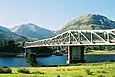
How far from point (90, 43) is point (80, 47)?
14.6m

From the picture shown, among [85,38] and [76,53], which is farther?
[76,53]

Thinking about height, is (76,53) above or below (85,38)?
below

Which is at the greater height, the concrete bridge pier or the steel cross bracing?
the steel cross bracing

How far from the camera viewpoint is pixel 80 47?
130750mm

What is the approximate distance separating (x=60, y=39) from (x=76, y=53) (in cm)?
3759

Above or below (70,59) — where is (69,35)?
above

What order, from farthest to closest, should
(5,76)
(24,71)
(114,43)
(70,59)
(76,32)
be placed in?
(76,32)
(70,59)
(114,43)
(24,71)
(5,76)

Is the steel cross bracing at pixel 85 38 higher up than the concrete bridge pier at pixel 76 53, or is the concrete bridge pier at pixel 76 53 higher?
the steel cross bracing at pixel 85 38

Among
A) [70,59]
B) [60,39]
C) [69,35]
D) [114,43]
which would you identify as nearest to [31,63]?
[114,43]

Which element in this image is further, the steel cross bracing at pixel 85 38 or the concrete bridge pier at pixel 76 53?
the concrete bridge pier at pixel 76 53

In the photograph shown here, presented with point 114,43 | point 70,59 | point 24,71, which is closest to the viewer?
point 24,71

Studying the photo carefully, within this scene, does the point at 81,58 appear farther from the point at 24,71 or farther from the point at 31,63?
the point at 24,71

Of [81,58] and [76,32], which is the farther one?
[76,32]

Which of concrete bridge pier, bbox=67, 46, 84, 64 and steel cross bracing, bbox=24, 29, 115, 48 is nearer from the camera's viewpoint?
steel cross bracing, bbox=24, 29, 115, 48
